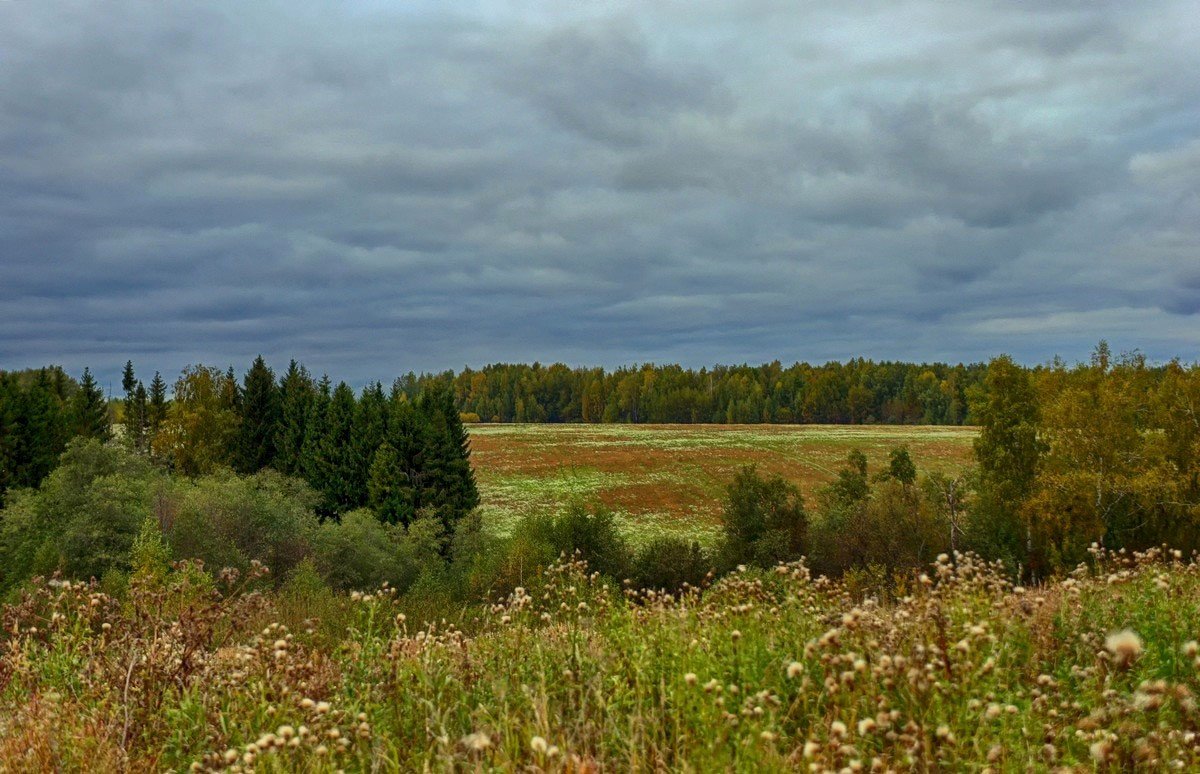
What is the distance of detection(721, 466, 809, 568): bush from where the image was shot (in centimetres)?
5725

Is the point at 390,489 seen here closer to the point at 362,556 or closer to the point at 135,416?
the point at 362,556

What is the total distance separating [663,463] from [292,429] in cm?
4525

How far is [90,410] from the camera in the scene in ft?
314

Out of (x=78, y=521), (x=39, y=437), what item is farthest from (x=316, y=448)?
(x=78, y=521)

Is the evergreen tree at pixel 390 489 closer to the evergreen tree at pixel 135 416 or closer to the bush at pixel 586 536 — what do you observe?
the bush at pixel 586 536

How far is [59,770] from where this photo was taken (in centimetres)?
550

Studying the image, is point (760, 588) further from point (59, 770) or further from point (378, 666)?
point (59, 770)

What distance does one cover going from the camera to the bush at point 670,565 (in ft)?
179

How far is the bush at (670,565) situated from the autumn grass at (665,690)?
1866 inches

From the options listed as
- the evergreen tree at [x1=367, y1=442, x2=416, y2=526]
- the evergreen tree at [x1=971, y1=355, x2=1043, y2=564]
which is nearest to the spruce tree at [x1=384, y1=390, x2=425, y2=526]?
the evergreen tree at [x1=367, y1=442, x2=416, y2=526]

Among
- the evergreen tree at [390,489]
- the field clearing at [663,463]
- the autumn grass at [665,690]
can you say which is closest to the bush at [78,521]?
the evergreen tree at [390,489]

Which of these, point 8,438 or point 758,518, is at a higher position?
point 8,438

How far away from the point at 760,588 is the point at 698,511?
71812 mm

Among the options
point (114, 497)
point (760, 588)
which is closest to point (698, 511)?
point (114, 497)
